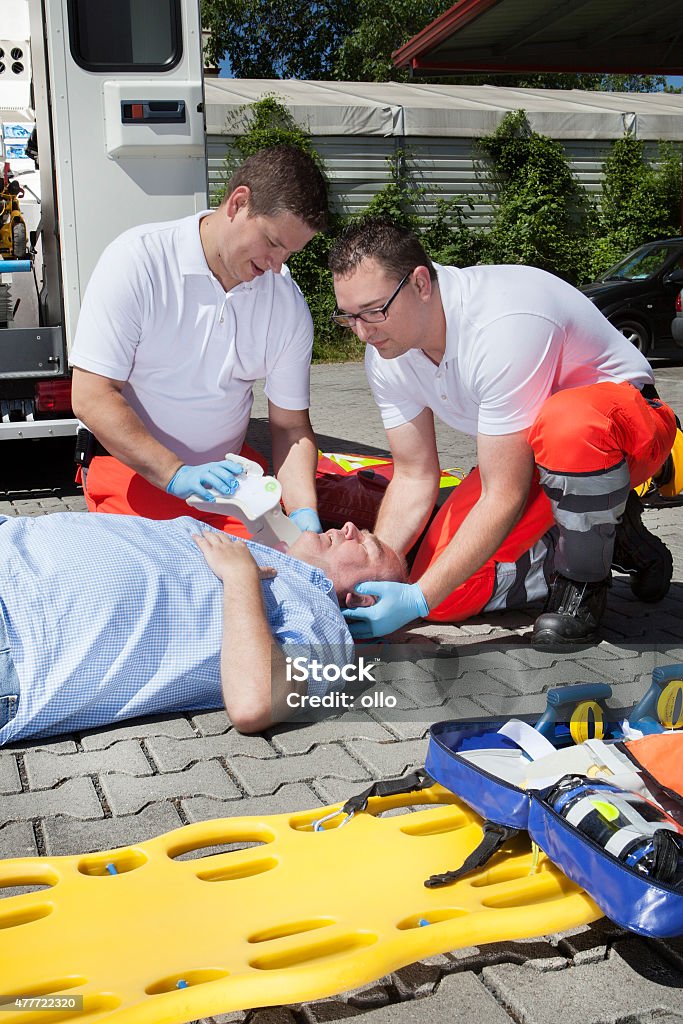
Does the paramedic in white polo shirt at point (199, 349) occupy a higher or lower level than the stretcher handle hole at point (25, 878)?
higher

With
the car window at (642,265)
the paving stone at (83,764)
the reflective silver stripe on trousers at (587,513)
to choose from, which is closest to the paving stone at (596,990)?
the paving stone at (83,764)

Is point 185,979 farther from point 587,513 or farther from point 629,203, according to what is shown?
point 629,203

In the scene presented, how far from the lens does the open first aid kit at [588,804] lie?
1748 mm

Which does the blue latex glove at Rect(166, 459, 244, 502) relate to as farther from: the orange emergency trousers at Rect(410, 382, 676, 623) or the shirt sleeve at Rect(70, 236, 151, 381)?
the orange emergency trousers at Rect(410, 382, 676, 623)

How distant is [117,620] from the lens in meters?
2.65

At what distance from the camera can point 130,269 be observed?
3828mm

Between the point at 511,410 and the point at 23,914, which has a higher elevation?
the point at 511,410

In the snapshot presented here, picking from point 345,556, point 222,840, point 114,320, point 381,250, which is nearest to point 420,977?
point 222,840

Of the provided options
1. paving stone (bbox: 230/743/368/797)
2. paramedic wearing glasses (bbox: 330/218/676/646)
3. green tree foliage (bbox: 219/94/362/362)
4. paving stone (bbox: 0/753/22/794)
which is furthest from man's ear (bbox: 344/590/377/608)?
green tree foliage (bbox: 219/94/362/362)

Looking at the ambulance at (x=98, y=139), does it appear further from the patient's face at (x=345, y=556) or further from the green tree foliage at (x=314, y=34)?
the green tree foliage at (x=314, y=34)

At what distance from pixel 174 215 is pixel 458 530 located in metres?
2.37

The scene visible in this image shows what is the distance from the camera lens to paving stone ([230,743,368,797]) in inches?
101

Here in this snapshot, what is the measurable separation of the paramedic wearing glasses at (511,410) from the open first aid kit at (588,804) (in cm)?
93

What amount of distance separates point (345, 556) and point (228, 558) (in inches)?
19.5
